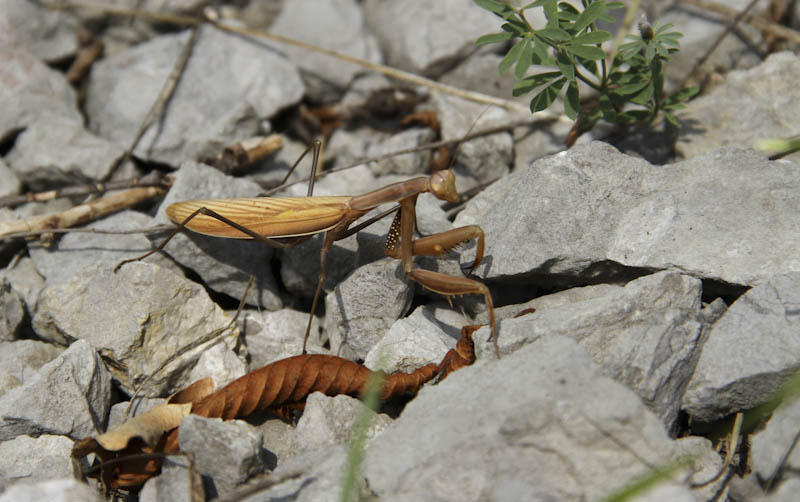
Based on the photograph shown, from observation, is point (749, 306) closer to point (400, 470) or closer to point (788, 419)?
point (788, 419)

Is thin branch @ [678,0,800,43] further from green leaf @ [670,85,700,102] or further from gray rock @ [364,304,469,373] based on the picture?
gray rock @ [364,304,469,373]

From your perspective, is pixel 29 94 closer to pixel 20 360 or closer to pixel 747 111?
pixel 20 360

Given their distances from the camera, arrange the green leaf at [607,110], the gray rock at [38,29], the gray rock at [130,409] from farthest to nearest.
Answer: the gray rock at [38,29], the green leaf at [607,110], the gray rock at [130,409]

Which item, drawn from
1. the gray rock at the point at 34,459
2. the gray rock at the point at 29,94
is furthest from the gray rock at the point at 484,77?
the gray rock at the point at 34,459

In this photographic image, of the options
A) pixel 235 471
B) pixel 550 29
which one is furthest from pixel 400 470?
pixel 550 29

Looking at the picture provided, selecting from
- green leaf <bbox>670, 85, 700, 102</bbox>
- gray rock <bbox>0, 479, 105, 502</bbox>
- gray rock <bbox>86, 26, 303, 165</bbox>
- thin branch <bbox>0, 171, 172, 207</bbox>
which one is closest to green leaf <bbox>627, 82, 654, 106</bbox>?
green leaf <bbox>670, 85, 700, 102</bbox>

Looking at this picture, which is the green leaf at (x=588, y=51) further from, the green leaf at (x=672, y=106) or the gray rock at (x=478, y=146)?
the gray rock at (x=478, y=146)
